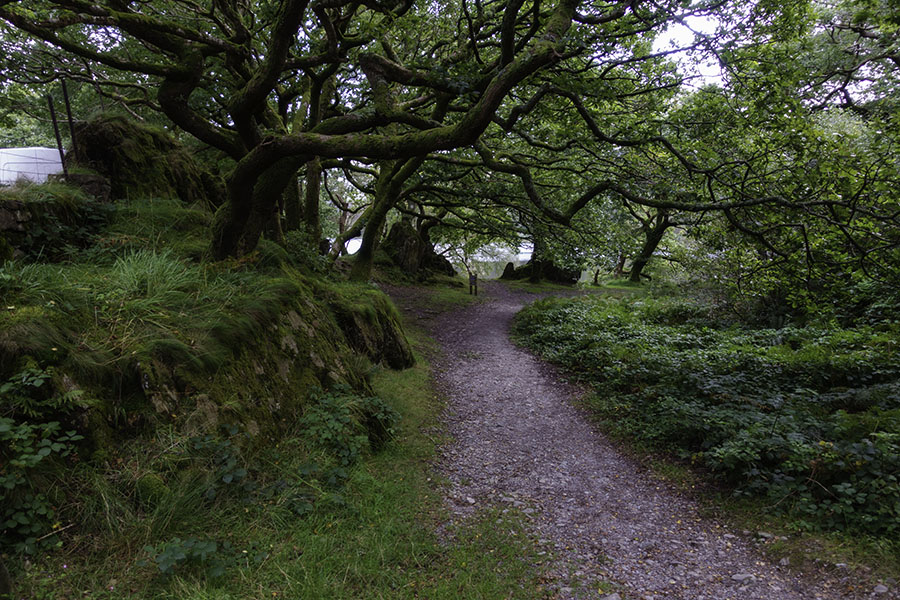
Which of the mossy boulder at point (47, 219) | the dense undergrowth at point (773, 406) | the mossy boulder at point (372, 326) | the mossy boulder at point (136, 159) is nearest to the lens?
the dense undergrowth at point (773, 406)

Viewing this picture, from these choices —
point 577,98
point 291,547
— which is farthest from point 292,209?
point 291,547

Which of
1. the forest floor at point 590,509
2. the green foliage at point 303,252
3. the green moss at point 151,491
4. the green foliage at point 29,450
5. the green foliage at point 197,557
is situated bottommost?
the forest floor at point 590,509

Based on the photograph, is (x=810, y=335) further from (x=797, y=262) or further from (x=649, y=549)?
(x=649, y=549)

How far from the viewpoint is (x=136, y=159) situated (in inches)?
255

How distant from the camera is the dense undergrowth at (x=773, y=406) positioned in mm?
3691

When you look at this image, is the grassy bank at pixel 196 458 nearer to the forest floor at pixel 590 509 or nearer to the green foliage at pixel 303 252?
the forest floor at pixel 590 509

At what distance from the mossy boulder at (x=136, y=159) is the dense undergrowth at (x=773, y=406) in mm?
8170

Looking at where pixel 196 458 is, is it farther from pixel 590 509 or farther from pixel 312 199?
pixel 312 199

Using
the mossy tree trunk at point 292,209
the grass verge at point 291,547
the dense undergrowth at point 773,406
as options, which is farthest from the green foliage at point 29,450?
the mossy tree trunk at point 292,209

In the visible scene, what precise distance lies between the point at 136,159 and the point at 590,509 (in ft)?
26.8

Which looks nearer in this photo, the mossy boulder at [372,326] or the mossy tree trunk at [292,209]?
the mossy boulder at [372,326]

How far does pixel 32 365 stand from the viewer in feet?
8.77

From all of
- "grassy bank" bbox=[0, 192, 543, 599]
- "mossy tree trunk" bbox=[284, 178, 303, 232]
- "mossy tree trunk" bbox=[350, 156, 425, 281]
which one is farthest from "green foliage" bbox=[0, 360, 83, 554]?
"mossy tree trunk" bbox=[350, 156, 425, 281]

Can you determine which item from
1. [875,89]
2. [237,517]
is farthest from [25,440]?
[875,89]
